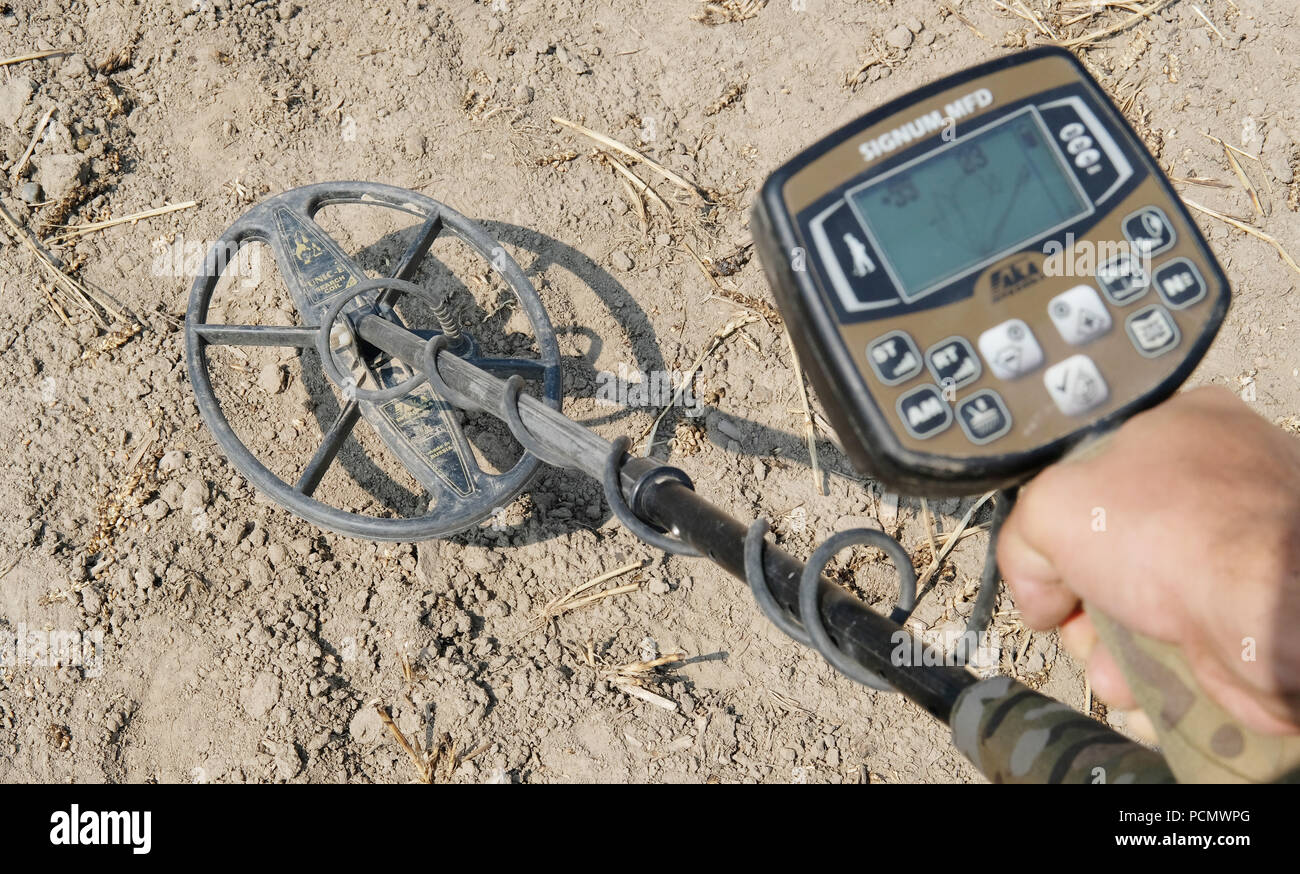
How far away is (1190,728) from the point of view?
0.89m

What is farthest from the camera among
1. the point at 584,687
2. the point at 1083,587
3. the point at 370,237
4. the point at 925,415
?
the point at 370,237

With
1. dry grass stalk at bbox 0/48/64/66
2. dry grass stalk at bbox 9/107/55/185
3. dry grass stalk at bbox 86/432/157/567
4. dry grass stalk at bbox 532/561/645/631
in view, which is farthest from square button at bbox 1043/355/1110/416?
dry grass stalk at bbox 0/48/64/66

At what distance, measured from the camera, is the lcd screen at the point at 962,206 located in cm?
110

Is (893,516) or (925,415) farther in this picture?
(893,516)

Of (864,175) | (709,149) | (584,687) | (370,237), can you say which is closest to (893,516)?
(584,687)

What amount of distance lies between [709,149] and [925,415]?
1733 millimetres

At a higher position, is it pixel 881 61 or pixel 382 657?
pixel 881 61

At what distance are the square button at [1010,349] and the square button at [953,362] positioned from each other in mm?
17

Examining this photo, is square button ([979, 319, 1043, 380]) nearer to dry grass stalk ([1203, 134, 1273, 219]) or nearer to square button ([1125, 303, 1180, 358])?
square button ([1125, 303, 1180, 358])

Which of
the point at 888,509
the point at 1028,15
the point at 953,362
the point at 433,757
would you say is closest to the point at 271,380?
the point at 433,757

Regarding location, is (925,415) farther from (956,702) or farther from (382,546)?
(382,546)

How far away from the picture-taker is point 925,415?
1.07 meters

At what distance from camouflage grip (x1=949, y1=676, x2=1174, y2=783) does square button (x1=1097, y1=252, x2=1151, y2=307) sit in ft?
1.53

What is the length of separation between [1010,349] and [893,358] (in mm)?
139
